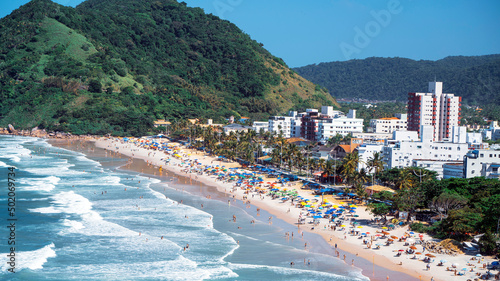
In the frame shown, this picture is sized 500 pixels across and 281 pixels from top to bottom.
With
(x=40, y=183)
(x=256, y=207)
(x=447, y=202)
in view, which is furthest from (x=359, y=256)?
(x=40, y=183)

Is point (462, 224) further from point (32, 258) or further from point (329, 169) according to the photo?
point (32, 258)

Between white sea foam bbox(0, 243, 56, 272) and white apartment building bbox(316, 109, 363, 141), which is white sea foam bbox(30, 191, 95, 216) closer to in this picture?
white sea foam bbox(0, 243, 56, 272)

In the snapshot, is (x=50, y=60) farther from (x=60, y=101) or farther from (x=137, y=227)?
(x=137, y=227)

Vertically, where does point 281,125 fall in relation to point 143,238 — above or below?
above

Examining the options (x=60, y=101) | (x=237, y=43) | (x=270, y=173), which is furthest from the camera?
(x=237, y=43)

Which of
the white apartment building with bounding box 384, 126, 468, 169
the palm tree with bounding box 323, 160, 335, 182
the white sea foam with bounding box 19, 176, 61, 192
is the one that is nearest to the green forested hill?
the white sea foam with bounding box 19, 176, 61, 192

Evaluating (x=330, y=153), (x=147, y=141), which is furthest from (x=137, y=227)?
(x=147, y=141)

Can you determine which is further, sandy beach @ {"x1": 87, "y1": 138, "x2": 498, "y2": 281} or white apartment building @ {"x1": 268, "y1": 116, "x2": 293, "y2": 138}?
white apartment building @ {"x1": 268, "y1": 116, "x2": 293, "y2": 138}
